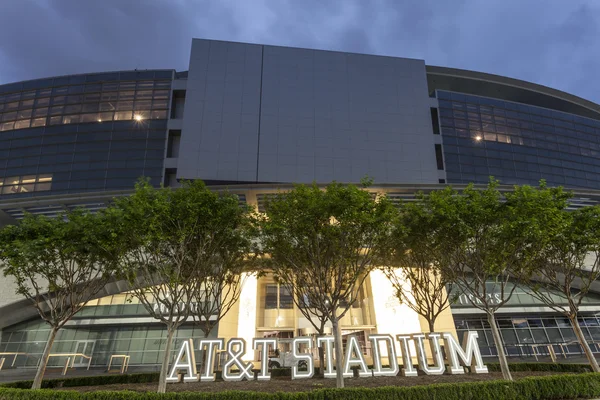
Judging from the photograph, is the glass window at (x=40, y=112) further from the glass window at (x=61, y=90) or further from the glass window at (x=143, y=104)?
the glass window at (x=143, y=104)

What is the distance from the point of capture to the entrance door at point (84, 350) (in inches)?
1256

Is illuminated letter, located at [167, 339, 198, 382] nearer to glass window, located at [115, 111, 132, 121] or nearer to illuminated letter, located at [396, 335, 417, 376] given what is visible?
illuminated letter, located at [396, 335, 417, 376]

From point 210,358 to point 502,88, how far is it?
66208mm

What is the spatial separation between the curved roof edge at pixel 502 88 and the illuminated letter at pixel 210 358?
2249 inches

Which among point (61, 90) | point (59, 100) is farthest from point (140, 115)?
point (61, 90)

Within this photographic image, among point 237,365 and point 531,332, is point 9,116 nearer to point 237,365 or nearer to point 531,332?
point 237,365

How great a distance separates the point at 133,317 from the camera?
32.7 meters

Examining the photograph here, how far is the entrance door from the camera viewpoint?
1256 inches

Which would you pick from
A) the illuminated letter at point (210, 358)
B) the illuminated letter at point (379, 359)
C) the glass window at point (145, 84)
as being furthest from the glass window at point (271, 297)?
the glass window at point (145, 84)

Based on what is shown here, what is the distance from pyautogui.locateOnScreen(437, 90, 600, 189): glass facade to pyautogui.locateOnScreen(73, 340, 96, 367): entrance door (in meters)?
47.7

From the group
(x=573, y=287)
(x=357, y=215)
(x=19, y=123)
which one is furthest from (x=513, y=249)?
(x=19, y=123)

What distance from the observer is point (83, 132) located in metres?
49.0

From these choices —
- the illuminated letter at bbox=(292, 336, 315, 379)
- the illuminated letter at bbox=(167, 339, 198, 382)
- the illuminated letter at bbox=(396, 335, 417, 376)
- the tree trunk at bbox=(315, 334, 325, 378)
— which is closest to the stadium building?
the tree trunk at bbox=(315, 334, 325, 378)

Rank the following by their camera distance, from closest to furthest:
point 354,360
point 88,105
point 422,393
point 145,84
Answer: point 422,393 < point 354,360 < point 88,105 < point 145,84
